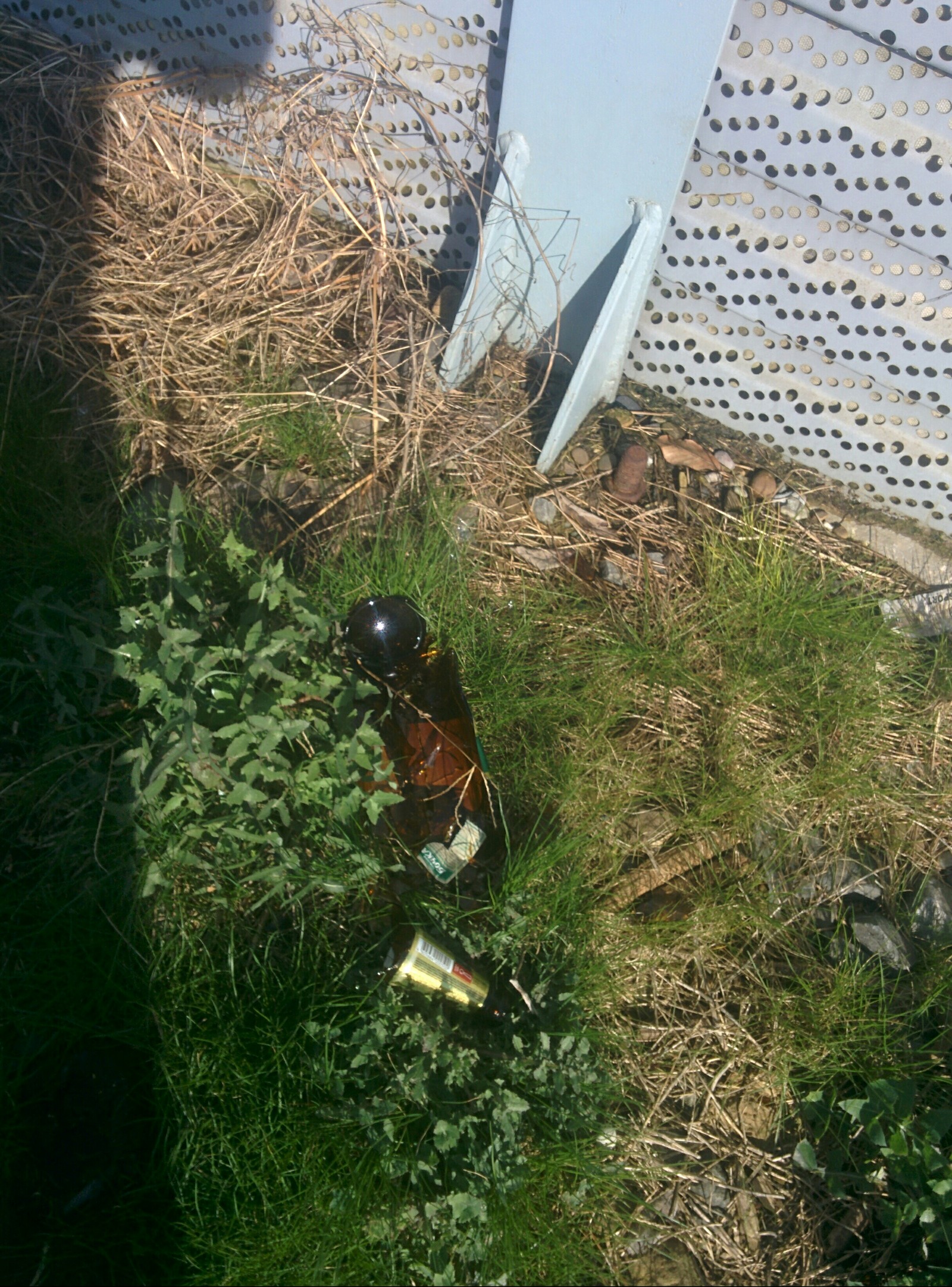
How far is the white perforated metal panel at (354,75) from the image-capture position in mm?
2369

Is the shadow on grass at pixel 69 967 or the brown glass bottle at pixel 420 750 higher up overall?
the brown glass bottle at pixel 420 750

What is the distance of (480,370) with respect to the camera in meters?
2.67

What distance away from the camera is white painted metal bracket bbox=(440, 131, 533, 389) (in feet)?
7.72

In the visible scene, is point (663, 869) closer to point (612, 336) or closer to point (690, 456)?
point (690, 456)

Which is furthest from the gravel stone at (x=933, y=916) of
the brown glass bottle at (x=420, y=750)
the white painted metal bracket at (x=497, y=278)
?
the white painted metal bracket at (x=497, y=278)

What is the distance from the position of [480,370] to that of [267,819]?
156cm

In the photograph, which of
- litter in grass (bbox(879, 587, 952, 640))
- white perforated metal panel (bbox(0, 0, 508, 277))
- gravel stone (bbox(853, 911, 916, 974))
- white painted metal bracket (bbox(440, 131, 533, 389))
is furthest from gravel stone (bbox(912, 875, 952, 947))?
white perforated metal panel (bbox(0, 0, 508, 277))

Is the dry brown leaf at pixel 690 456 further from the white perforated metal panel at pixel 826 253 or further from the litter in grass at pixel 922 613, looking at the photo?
the litter in grass at pixel 922 613

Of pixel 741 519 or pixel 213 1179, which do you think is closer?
pixel 213 1179

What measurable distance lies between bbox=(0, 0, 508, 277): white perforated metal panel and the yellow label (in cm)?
196

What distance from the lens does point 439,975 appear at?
174 cm

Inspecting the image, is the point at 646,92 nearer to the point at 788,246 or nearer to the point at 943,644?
the point at 788,246

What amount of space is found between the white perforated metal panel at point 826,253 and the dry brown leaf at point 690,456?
0.46 ft

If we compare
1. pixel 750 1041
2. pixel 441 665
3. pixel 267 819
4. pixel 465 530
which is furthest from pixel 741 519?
pixel 267 819
